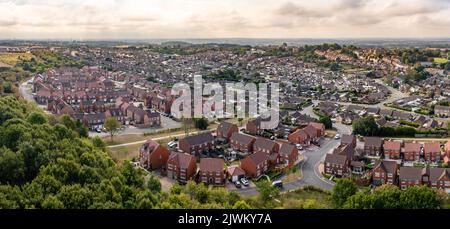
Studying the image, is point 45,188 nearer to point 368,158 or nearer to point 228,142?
point 228,142

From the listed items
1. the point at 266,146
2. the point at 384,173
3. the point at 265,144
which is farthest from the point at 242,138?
the point at 384,173

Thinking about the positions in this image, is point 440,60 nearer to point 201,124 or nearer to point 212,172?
point 201,124

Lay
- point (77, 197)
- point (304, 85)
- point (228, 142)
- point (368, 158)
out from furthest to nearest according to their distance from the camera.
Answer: point (304, 85)
point (228, 142)
point (368, 158)
point (77, 197)

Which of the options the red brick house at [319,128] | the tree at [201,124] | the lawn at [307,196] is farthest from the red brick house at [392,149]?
the tree at [201,124]

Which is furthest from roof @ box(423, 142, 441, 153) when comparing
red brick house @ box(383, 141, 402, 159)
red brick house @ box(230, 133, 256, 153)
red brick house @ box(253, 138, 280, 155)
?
red brick house @ box(230, 133, 256, 153)
